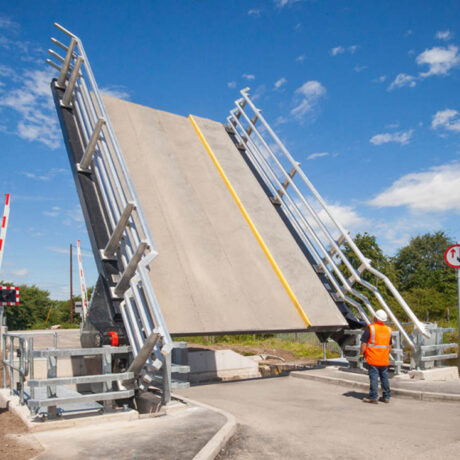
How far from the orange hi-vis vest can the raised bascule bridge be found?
0.93 metres

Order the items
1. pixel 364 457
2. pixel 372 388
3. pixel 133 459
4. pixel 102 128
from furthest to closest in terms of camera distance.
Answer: pixel 102 128, pixel 372 388, pixel 364 457, pixel 133 459

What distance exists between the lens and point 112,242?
6742 millimetres

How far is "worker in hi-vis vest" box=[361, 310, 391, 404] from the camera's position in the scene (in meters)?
6.70

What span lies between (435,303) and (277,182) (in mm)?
23863

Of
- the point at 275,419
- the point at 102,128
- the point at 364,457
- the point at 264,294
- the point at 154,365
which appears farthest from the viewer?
the point at 264,294

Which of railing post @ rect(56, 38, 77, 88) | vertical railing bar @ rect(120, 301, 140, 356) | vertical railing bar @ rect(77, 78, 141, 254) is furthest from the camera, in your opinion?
railing post @ rect(56, 38, 77, 88)

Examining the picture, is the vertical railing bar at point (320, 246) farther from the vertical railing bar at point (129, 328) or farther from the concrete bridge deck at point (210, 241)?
the vertical railing bar at point (129, 328)

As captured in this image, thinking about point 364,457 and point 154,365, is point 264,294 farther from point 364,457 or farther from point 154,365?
point 364,457

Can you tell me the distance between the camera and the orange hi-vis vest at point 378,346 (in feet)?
22.2

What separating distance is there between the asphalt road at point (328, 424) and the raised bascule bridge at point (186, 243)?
1.03m

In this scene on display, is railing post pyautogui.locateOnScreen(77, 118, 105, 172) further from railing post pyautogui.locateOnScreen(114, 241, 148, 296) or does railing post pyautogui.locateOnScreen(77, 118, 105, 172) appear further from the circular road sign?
the circular road sign

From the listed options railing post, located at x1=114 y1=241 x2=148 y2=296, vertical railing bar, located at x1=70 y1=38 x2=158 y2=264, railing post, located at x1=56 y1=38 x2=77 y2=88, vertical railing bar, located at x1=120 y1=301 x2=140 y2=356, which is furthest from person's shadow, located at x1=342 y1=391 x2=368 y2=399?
railing post, located at x1=56 y1=38 x2=77 y2=88

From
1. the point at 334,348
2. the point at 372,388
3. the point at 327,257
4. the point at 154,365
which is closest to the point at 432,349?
the point at 372,388

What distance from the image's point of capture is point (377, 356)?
678cm
